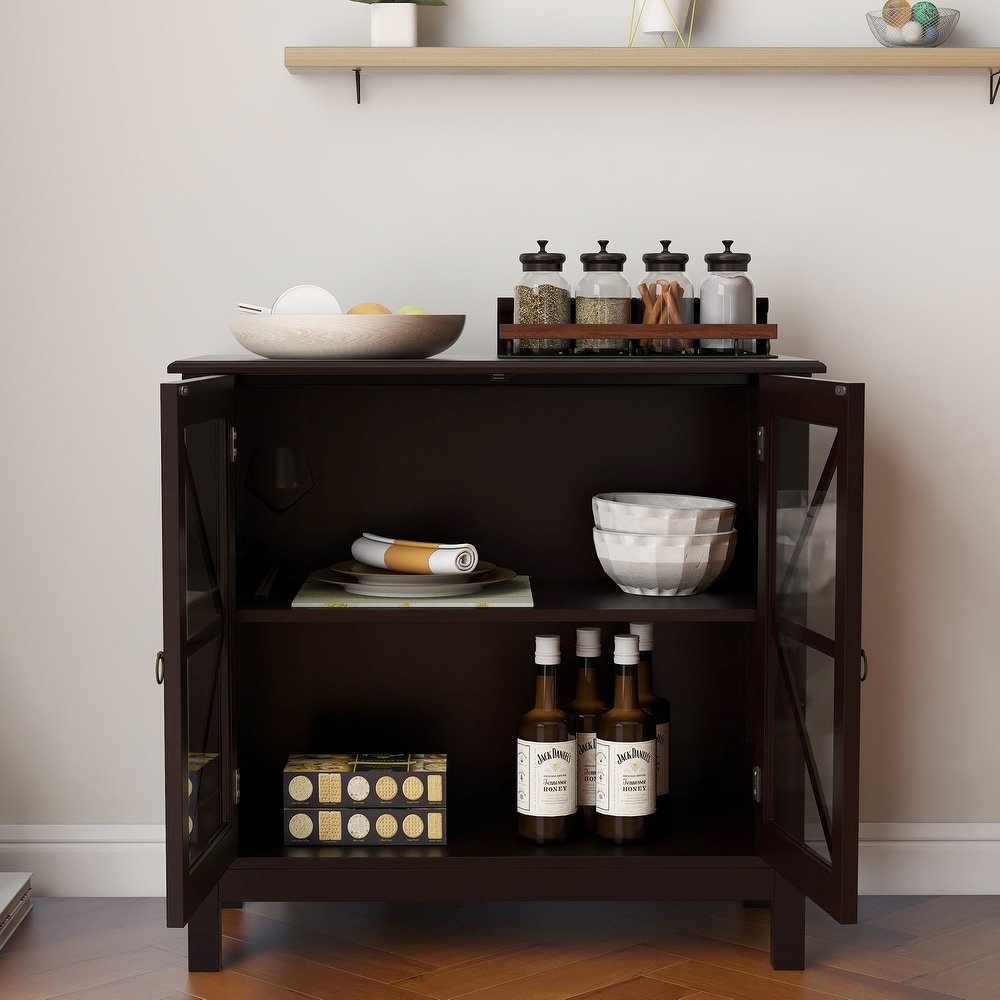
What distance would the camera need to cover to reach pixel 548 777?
6.88 feet

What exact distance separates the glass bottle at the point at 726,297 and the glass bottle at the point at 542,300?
0.81 feet

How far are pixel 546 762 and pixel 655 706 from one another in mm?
247

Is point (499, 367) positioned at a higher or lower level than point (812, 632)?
higher

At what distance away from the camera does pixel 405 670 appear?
236 cm

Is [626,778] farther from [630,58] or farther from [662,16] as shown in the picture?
[662,16]

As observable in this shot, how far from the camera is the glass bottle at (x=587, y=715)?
215 cm

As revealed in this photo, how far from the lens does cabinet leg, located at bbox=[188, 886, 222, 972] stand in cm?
206

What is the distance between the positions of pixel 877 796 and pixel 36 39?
7.36 feet

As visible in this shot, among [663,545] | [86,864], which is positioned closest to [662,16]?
[663,545]

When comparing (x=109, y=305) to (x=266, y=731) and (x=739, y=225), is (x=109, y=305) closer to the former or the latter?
(x=266, y=731)

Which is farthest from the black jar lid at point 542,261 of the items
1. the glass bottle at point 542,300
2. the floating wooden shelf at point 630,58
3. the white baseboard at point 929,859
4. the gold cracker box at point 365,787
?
the white baseboard at point 929,859

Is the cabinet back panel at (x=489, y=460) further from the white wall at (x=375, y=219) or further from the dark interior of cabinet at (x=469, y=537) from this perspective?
the white wall at (x=375, y=219)

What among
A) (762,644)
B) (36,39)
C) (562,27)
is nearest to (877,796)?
(762,644)

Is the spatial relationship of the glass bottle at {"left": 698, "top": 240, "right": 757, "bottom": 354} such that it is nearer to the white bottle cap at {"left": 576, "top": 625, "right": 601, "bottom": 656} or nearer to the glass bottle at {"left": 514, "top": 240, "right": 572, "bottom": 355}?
the glass bottle at {"left": 514, "top": 240, "right": 572, "bottom": 355}
